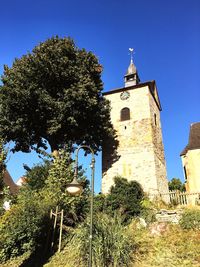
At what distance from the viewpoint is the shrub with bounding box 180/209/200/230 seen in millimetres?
13670

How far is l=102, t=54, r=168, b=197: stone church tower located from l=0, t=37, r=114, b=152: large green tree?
132 inches

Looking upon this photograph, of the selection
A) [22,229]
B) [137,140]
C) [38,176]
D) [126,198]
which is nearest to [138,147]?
[137,140]

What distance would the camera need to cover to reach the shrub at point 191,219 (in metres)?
13.7

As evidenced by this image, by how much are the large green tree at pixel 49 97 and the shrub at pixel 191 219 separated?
9.15 m

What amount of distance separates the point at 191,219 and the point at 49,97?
1185 cm

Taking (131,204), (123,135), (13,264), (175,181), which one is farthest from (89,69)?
(175,181)

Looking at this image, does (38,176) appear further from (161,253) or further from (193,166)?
(193,166)

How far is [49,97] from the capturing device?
1819cm

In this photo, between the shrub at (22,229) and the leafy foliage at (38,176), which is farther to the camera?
the leafy foliage at (38,176)

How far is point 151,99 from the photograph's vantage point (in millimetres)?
24000

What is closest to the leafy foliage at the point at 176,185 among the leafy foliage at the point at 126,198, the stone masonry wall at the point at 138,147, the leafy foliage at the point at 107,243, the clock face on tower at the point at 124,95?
the stone masonry wall at the point at 138,147

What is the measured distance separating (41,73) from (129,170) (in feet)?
33.0

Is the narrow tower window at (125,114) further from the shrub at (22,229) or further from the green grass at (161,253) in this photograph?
the shrub at (22,229)

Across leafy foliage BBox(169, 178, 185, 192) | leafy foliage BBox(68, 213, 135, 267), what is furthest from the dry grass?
leafy foliage BBox(169, 178, 185, 192)
